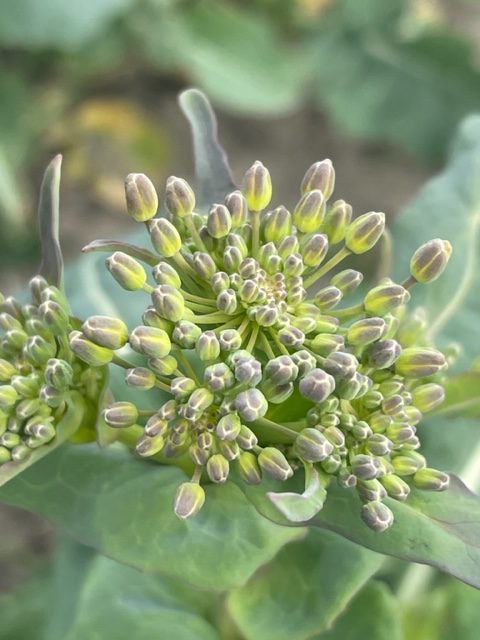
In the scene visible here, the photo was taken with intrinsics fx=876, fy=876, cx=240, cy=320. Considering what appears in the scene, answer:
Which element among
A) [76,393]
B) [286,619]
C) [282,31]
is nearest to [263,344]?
[76,393]

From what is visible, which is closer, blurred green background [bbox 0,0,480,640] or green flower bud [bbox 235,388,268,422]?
green flower bud [bbox 235,388,268,422]

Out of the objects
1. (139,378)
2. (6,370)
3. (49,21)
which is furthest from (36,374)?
(49,21)

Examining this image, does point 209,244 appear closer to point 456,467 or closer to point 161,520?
point 161,520

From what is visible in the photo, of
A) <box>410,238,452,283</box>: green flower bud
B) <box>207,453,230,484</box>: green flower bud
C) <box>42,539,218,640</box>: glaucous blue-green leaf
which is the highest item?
<box>410,238,452,283</box>: green flower bud

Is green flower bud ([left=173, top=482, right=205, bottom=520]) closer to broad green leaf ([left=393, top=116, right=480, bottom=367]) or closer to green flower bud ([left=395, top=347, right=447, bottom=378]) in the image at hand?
green flower bud ([left=395, top=347, right=447, bottom=378])

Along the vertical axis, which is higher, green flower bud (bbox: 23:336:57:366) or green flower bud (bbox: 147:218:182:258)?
green flower bud (bbox: 147:218:182:258)

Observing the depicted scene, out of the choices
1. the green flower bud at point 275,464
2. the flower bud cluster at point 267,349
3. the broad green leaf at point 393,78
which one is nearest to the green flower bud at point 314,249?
the flower bud cluster at point 267,349

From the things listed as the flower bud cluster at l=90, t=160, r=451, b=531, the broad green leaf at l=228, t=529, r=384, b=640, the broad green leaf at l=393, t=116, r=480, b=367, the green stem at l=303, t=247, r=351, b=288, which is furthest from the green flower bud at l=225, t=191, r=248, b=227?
the broad green leaf at l=393, t=116, r=480, b=367

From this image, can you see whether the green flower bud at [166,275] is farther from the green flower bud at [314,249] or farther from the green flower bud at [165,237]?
the green flower bud at [314,249]
